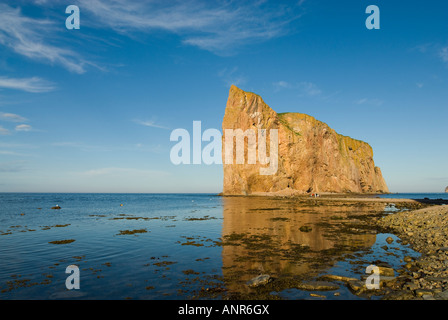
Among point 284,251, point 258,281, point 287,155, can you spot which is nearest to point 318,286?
point 258,281

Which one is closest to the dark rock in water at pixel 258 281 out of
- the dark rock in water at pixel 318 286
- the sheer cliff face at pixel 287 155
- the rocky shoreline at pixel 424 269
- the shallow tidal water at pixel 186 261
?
the shallow tidal water at pixel 186 261

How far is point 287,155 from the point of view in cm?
10738

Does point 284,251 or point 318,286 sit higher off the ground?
point 318,286

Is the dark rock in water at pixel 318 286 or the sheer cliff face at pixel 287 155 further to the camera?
the sheer cliff face at pixel 287 155

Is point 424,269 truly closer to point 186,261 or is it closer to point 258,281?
point 258,281

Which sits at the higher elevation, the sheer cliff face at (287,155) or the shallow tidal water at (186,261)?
the sheer cliff face at (287,155)

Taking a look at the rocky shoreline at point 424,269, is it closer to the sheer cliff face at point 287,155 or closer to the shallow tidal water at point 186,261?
the shallow tidal water at point 186,261

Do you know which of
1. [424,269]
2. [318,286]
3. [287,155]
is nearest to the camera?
[318,286]

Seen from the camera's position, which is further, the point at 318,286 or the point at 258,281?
the point at 258,281

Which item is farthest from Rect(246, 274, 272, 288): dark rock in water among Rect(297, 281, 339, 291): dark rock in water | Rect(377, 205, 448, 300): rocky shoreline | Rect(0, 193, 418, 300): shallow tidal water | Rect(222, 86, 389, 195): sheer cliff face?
Rect(222, 86, 389, 195): sheer cliff face

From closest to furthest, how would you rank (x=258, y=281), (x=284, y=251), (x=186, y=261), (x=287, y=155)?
(x=258, y=281) < (x=186, y=261) < (x=284, y=251) < (x=287, y=155)

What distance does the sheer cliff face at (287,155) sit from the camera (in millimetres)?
102750
